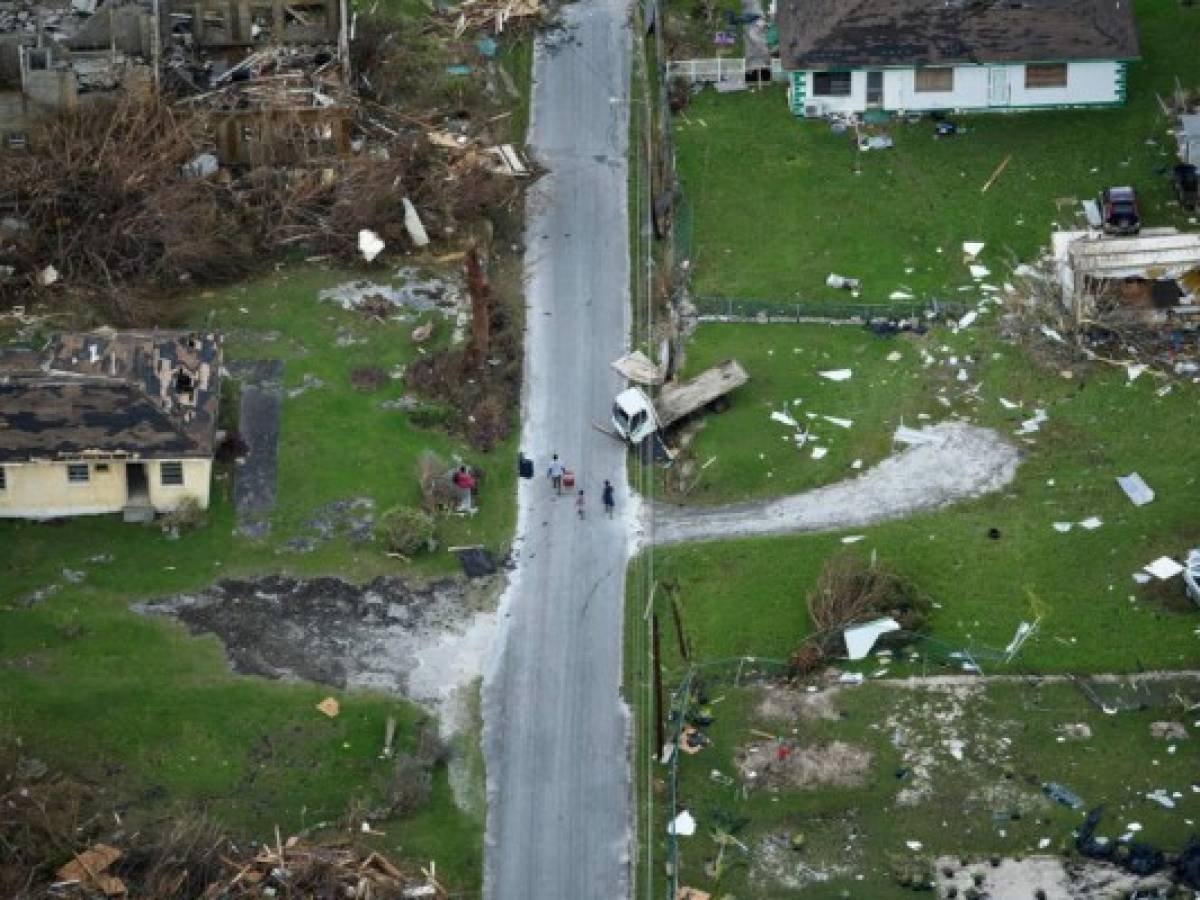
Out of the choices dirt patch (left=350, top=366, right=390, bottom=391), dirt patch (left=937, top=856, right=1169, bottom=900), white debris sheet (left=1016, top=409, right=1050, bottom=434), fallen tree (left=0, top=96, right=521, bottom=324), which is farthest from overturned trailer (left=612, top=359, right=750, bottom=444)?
dirt patch (left=937, top=856, right=1169, bottom=900)


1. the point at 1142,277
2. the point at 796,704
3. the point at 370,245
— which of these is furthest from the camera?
the point at 370,245

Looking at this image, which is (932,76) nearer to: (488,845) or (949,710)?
(949,710)

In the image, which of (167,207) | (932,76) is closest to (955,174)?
(932,76)

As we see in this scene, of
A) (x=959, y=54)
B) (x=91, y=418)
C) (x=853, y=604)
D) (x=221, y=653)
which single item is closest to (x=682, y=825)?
(x=853, y=604)

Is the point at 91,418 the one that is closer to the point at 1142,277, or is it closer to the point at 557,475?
the point at 557,475

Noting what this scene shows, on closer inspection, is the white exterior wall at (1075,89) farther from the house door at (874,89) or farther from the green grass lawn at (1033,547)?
the green grass lawn at (1033,547)

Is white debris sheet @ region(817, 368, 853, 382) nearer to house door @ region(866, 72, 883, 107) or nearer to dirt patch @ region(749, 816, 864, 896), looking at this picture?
house door @ region(866, 72, 883, 107)

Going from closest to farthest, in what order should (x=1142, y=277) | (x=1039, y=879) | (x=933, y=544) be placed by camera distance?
(x=1039, y=879)
(x=933, y=544)
(x=1142, y=277)

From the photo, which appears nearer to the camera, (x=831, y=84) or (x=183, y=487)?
(x=183, y=487)
